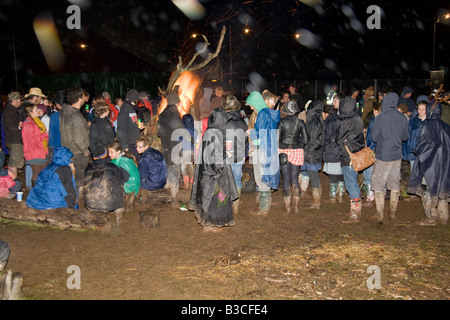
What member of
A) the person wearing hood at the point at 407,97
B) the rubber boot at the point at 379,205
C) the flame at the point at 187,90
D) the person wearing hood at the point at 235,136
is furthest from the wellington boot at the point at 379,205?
the flame at the point at 187,90

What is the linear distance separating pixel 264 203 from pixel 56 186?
376cm

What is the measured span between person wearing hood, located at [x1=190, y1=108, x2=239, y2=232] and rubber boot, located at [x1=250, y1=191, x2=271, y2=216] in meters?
1.00

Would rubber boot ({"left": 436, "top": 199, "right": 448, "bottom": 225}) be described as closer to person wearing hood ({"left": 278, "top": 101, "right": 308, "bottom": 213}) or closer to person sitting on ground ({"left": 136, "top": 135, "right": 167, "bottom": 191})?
person wearing hood ({"left": 278, "top": 101, "right": 308, "bottom": 213})

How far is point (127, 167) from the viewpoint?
6.84 metres

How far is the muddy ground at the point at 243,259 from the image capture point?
438cm

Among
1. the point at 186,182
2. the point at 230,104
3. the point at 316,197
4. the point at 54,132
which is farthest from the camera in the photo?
the point at 186,182

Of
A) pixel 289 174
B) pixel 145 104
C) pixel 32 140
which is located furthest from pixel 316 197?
Result: pixel 145 104

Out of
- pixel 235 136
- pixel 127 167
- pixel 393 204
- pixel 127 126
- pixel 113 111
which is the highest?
pixel 113 111

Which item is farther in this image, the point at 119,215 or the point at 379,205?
the point at 379,205

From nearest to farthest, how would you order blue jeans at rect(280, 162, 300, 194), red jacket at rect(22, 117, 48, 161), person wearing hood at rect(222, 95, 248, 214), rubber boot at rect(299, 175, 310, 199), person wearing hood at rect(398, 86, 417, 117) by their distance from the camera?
1. person wearing hood at rect(222, 95, 248, 214)
2. blue jeans at rect(280, 162, 300, 194)
3. red jacket at rect(22, 117, 48, 161)
4. rubber boot at rect(299, 175, 310, 199)
5. person wearing hood at rect(398, 86, 417, 117)

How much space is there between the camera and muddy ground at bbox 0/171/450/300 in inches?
172

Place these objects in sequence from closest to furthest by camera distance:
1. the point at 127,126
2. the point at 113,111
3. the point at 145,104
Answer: the point at 127,126 < the point at 113,111 < the point at 145,104

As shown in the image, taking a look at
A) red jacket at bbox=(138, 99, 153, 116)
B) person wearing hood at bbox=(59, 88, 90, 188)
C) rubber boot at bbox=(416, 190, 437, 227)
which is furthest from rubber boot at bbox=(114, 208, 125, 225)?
rubber boot at bbox=(416, 190, 437, 227)

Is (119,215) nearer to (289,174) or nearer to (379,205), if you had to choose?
(289,174)
